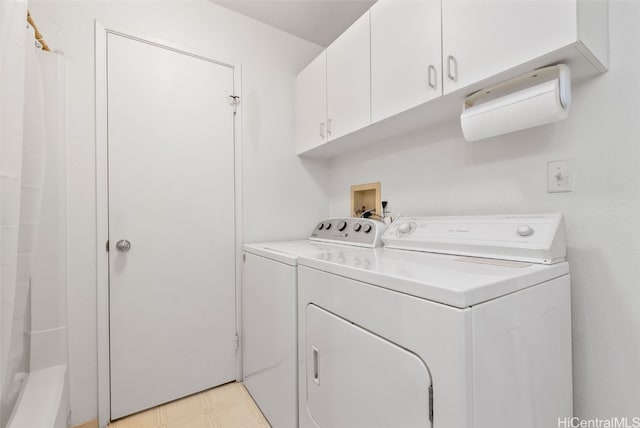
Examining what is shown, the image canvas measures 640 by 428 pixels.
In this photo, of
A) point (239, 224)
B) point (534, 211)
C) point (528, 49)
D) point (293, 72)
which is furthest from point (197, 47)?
point (534, 211)

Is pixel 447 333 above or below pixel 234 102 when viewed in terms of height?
below

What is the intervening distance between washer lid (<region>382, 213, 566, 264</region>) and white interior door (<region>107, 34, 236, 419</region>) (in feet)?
3.86

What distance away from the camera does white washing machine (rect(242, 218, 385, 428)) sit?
4.26 feet

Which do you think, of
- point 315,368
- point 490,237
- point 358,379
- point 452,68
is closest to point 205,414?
point 315,368

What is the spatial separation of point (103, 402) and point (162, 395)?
0.29m

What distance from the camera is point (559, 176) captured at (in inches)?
44.0

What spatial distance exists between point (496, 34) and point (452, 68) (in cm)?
17

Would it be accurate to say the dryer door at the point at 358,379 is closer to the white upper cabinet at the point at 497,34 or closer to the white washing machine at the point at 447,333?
the white washing machine at the point at 447,333

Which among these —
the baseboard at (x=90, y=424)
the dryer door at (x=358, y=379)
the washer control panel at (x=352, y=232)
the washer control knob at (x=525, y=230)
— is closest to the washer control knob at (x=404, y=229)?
the washer control panel at (x=352, y=232)

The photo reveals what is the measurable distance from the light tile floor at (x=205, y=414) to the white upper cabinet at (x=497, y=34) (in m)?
1.95

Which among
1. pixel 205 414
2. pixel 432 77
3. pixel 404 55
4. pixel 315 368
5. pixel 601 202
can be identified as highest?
pixel 404 55

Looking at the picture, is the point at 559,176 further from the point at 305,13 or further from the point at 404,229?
the point at 305,13

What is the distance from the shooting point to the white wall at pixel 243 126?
147 centimetres

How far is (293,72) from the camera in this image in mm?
2236
